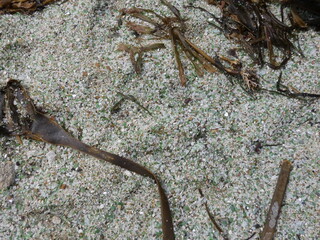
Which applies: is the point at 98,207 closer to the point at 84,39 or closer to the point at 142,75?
the point at 142,75

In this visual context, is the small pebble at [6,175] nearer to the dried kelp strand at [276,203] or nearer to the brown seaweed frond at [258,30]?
the dried kelp strand at [276,203]

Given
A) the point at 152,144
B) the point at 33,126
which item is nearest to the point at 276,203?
the point at 152,144

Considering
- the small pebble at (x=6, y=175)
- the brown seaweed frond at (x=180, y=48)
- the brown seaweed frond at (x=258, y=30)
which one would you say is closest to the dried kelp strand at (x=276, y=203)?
the brown seaweed frond at (x=180, y=48)

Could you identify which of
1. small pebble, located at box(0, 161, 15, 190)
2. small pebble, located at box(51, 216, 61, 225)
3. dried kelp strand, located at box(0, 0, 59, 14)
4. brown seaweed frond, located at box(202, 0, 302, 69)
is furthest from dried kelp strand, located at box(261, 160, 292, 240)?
dried kelp strand, located at box(0, 0, 59, 14)

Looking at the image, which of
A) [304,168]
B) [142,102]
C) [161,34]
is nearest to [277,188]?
[304,168]

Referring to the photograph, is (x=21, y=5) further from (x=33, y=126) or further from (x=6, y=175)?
(x=6, y=175)
